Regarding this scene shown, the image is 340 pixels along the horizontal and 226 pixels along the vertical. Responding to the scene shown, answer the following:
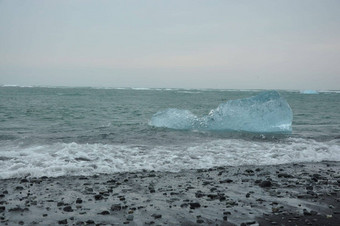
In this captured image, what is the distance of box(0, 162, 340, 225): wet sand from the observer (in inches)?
177

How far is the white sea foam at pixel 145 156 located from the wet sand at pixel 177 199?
0.64 m

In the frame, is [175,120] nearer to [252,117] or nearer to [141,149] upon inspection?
[252,117]

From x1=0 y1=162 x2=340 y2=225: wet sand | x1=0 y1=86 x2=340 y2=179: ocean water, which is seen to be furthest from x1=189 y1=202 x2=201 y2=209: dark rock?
x1=0 y1=86 x2=340 y2=179: ocean water

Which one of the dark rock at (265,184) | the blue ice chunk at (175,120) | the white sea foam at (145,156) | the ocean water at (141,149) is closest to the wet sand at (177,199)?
the dark rock at (265,184)

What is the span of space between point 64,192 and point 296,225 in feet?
12.7

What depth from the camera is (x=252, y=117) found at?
49.9 ft

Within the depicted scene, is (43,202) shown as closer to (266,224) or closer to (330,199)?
(266,224)

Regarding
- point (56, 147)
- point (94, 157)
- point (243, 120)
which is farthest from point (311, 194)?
point (243, 120)

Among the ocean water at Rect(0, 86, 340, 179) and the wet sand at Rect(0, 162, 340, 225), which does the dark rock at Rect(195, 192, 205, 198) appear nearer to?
the wet sand at Rect(0, 162, 340, 225)

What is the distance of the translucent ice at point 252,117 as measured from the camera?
49.5ft

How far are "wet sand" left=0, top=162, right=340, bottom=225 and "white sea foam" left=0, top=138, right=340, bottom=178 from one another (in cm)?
64

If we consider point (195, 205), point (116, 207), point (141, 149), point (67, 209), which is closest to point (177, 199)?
point (195, 205)

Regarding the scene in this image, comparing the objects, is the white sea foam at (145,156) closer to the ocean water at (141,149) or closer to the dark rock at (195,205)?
the ocean water at (141,149)

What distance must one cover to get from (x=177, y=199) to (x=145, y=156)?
12.8 feet
